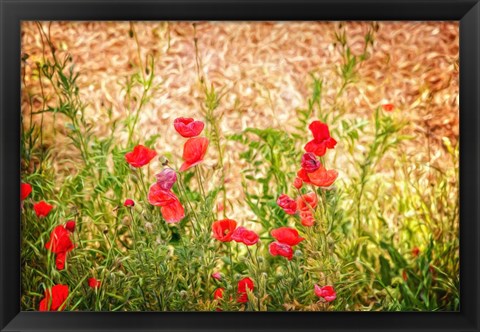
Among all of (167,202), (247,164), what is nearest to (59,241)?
(167,202)

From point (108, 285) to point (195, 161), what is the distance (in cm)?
41

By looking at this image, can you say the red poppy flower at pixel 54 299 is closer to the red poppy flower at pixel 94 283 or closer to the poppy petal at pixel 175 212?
the red poppy flower at pixel 94 283

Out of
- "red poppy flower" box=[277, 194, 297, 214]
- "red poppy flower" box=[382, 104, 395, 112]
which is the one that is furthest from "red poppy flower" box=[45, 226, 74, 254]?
"red poppy flower" box=[382, 104, 395, 112]

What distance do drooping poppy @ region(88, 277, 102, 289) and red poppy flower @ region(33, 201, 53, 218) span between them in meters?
0.22

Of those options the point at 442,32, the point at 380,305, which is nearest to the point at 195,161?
the point at 380,305

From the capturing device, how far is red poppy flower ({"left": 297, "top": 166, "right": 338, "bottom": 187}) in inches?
73.6

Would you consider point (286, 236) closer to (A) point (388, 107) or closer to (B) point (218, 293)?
(B) point (218, 293)

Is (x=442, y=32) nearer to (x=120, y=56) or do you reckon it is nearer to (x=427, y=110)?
(x=427, y=110)

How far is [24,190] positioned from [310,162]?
78 centimetres

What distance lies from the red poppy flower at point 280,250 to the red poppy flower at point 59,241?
54cm

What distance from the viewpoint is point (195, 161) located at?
6.15 feet

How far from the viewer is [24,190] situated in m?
1.88
